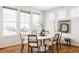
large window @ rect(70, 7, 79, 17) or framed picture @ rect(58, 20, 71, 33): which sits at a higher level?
large window @ rect(70, 7, 79, 17)

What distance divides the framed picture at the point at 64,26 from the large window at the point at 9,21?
6.41 feet

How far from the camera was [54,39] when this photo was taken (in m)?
3.27

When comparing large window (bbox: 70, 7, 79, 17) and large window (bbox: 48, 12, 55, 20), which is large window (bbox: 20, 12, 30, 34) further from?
large window (bbox: 70, 7, 79, 17)

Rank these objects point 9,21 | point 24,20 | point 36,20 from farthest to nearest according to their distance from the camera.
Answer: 1. point 24,20
2. point 9,21
3. point 36,20

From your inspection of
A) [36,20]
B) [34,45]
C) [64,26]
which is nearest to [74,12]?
[64,26]

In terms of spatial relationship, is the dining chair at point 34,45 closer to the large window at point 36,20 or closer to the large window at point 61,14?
the large window at point 36,20

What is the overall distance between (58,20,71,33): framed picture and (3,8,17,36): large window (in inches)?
76.9

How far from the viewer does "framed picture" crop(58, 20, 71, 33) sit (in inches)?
159

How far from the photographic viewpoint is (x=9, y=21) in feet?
12.9

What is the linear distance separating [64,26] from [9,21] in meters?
2.35

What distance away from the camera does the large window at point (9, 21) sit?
3.76 metres

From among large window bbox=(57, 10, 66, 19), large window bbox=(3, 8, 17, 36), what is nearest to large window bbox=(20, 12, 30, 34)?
large window bbox=(3, 8, 17, 36)

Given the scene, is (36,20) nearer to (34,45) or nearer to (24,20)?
(24,20)

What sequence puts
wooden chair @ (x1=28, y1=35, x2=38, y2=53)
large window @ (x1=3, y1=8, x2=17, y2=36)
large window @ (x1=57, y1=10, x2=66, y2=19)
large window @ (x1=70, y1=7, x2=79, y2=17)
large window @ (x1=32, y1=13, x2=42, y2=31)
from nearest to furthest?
wooden chair @ (x1=28, y1=35, x2=38, y2=53) < large window @ (x1=32, y1=13, x2=42, y2=31) < large window @ (x1=3, y1=8, x2=17, y2=36) < large window @ (x1=70, y1=7, x2=79, y2=17) < large window @ (x1=57, y1=10, x2=66, y2=19)
